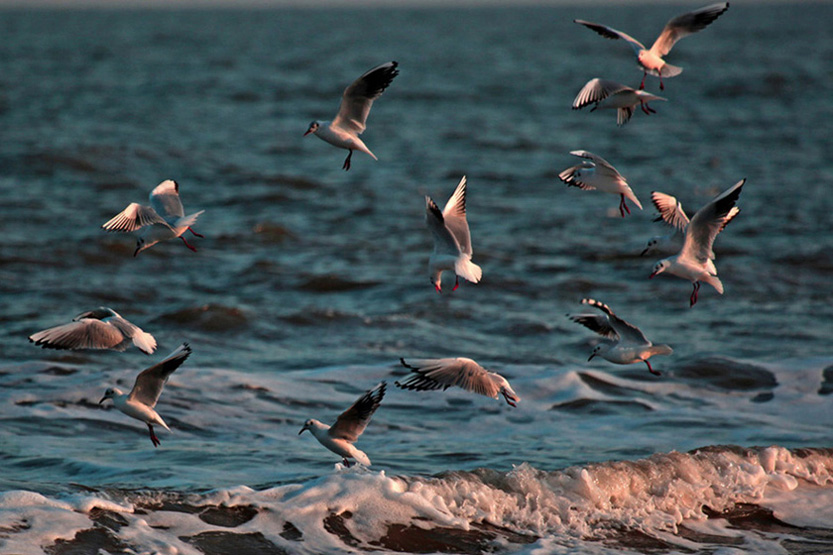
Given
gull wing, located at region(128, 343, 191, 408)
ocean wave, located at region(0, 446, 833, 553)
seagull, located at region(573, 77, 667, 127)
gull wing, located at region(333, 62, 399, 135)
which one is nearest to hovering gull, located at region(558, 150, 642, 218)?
seagull, located at region(573, 77, 667, 127)

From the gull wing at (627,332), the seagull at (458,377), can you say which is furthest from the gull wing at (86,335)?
the gull wing at (627,332)

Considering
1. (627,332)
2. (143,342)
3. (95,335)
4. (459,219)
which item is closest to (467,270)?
(459,219)

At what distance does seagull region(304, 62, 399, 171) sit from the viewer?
694cm

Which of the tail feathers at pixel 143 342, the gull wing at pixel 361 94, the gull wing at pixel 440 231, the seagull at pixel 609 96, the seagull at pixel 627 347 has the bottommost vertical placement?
the tail feathers at pixel 143 342

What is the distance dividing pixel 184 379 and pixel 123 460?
72.6 inches

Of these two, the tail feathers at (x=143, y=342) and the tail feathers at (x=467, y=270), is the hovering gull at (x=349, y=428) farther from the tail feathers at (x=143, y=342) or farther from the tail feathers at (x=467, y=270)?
the tail feathers at (x=143, y=342)

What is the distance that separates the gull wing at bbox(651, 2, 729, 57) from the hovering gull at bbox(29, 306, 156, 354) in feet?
11.7

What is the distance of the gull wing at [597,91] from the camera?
637 centimetres

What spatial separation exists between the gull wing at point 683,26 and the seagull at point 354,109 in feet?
5.54

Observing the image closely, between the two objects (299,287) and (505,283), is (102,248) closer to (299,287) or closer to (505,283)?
(299,287)

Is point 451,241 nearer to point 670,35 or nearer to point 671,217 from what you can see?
point 671,217

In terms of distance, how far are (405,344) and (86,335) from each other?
4.54m

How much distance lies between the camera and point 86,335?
19.1ft

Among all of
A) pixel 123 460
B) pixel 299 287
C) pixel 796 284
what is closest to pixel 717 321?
pixel 796 284
